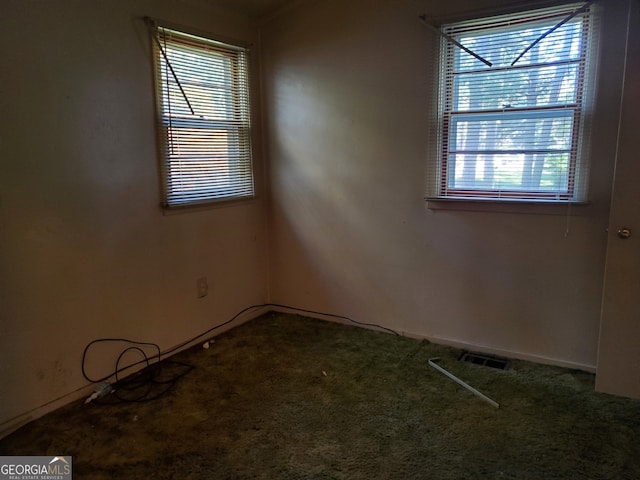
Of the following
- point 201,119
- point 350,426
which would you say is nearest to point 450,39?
point 201,119

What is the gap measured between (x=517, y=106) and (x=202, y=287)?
224 cm

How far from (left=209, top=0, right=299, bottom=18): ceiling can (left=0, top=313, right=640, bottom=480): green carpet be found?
→ 2296 millimetres

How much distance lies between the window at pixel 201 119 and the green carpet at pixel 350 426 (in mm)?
1152

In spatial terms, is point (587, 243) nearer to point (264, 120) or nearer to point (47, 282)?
point (264, 120)

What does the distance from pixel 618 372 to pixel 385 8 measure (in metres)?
2.45

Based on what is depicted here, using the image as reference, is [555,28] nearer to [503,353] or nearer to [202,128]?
A: [503,353]

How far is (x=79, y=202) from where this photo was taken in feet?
7.80

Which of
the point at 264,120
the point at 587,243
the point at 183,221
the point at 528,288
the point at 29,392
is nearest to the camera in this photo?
the point at 29,392

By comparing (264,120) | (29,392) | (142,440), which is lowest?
(142,440)

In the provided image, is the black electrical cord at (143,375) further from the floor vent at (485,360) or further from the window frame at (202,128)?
the floor vent at (485,360)

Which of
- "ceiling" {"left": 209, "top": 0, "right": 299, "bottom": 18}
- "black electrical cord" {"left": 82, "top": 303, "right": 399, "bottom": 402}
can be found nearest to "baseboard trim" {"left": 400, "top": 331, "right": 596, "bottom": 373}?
"black electrical cord" {"left": 82, "top": 303, "right": 399, "bottom": 402}

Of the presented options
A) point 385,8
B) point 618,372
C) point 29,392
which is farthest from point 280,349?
point 385,8

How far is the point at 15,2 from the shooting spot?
6.73 feet

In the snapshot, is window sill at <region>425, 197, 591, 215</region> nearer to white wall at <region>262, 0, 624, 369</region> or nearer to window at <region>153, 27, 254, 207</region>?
white wall at <region>262, 0, 624, 369</region>
